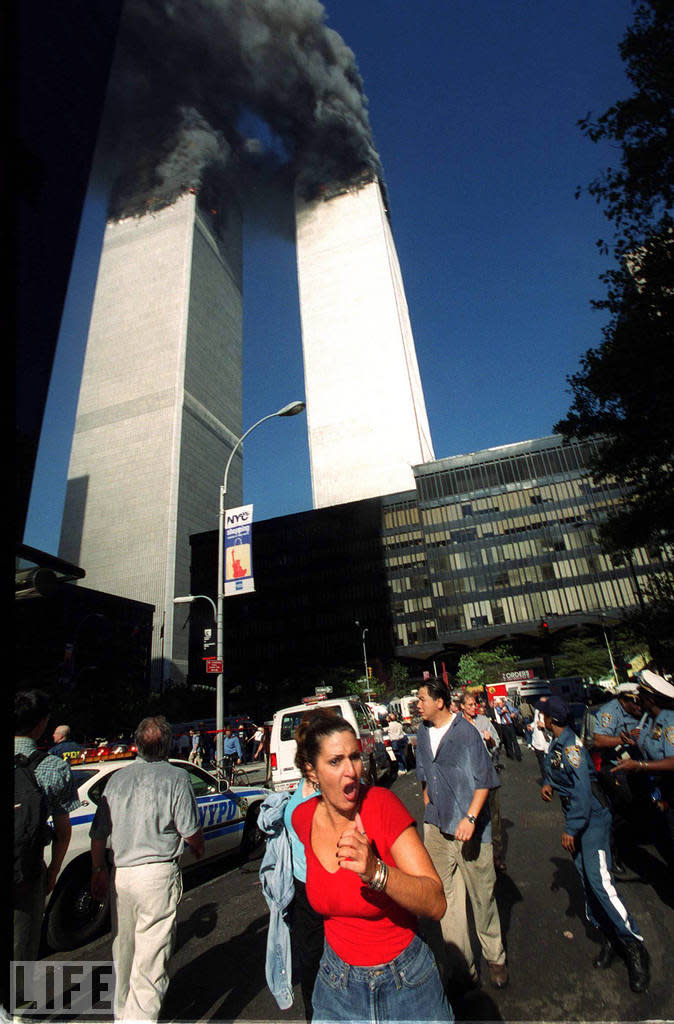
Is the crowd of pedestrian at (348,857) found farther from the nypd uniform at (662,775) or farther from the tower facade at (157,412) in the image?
the tower facade at (157,412)

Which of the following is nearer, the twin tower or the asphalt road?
the asphalt road

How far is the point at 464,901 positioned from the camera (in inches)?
151

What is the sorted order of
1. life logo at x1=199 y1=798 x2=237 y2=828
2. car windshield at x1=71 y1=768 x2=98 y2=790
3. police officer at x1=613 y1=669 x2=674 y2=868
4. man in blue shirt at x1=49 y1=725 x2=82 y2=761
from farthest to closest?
1. man in blue shirt at x1=49 y1=725 x2=82 y2=761
2. life logo at x1=199 y1=798 x2=237 y2=828
3. car windshield at x1=71 y1=768 x2=98 y2=790
4. police officer at x1=613 y1=669 x2=674 y2=868

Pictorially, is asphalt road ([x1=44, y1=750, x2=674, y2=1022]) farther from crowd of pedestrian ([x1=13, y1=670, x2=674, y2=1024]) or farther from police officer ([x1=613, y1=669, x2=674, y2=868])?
police officer ([x1=613, y1=669, x2=674, y2=868])

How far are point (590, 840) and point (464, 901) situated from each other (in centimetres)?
116

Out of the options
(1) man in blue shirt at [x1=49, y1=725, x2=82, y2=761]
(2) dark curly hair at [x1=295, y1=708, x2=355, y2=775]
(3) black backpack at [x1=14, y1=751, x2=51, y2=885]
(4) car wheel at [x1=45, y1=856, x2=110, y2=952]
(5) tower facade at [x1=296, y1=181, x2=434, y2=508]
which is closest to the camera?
(2) dark curly hair at [x1=295, y1=708, x2=355, y2=775]

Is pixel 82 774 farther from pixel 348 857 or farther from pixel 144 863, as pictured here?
pixel 348 857

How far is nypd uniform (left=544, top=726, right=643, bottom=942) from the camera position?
371 cm

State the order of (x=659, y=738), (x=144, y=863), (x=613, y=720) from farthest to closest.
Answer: (x=613, y=720) < (x=659, y=738) < (x=144, y=863)

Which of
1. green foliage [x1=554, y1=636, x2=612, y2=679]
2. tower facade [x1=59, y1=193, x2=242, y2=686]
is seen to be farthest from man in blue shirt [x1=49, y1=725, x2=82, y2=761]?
tower facade [x1=59, y1=193, x2=242, y2=686]

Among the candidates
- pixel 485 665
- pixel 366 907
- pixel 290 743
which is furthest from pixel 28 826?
pixel 485 665

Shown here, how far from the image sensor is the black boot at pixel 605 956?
3.81m

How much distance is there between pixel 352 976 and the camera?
1.99 meters

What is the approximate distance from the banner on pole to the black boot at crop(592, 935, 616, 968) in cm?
1021
